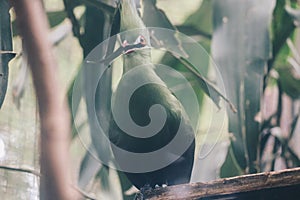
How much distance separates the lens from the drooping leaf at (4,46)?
3.64 feet

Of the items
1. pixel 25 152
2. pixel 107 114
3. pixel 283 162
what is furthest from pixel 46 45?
pixel 283 162

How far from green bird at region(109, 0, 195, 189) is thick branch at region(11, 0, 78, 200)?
84 cm

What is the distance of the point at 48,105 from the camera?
25cm

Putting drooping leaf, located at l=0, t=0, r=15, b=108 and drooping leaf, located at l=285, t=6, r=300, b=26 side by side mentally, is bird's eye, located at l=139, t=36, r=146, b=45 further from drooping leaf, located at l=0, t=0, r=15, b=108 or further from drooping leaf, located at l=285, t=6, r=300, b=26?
drooping leaf, located at l=285, t=6, r=300, b=26

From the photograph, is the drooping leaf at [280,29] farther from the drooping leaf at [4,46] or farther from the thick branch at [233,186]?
the thick branch at [233,186]

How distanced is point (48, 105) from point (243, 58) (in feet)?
4.64

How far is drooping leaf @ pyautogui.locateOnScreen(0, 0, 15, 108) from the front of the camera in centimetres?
111

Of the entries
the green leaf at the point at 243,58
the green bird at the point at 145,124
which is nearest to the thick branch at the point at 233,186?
the green bird at the point at 145,124

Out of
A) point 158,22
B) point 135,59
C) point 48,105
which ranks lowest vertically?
point 158,22

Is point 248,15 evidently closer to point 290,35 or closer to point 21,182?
point 290,35

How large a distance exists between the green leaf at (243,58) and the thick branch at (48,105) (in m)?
1.34

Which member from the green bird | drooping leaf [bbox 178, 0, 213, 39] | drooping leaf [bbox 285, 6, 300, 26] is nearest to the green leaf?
drooping leaf [bbox 285, 6, 300, 26]

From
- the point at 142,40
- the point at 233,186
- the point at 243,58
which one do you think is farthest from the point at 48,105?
the point at 243,58

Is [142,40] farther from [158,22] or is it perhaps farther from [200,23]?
[200,23]
